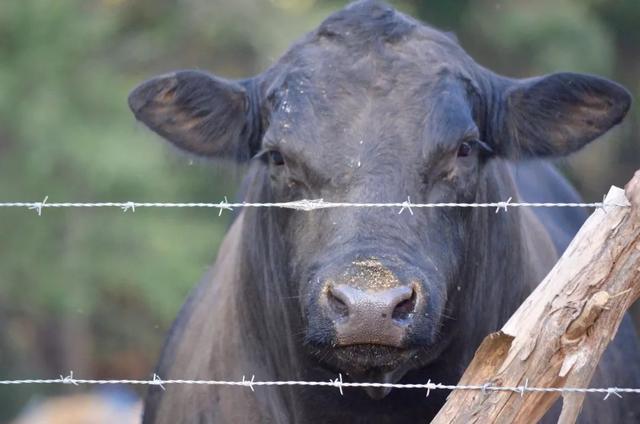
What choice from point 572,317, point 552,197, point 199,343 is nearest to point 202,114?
point 199,343

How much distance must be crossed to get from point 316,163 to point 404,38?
632 mm

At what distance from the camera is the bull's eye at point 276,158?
480 centimetres

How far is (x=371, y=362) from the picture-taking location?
4176 mm

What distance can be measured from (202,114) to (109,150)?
10.0 metres

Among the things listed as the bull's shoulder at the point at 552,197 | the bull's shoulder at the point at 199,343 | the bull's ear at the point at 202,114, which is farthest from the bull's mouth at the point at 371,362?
the bull's shoulder at the point at 552,197

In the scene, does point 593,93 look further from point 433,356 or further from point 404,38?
point 433,356

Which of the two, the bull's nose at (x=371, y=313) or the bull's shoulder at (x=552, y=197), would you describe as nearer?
the bull's nose at (x=371, y=313)

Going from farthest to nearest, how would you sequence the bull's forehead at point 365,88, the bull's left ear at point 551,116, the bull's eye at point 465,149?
the bull's left ear at point 551,116, the bull's eye at point 465,149, the bull's forehead at point 365,88

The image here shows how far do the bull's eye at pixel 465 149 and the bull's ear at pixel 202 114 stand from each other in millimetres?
846

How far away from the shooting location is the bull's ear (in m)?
5.16

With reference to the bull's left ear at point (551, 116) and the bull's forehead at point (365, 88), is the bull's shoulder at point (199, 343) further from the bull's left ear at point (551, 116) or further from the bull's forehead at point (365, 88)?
the bull's left ear at point (551, 116)

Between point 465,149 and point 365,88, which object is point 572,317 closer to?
point 465,149

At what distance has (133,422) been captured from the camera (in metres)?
11.8

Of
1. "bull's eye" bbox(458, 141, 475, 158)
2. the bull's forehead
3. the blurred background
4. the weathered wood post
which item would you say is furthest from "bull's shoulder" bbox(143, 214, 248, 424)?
the blurred background
